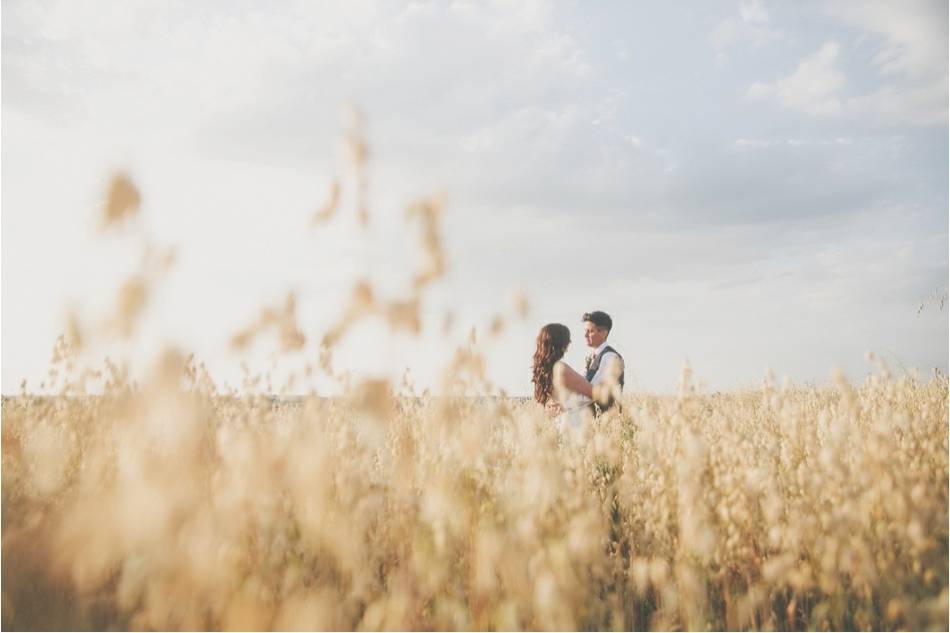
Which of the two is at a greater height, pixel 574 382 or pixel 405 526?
pixel 574 382

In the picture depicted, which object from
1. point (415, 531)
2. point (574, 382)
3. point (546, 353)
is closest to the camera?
point (415, 531)

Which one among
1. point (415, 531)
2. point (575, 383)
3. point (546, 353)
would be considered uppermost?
point (546, 353)

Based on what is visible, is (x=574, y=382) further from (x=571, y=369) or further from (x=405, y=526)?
(x=405, y=526)

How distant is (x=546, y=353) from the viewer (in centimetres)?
537

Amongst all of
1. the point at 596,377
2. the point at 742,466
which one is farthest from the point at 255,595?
the point at 596,377

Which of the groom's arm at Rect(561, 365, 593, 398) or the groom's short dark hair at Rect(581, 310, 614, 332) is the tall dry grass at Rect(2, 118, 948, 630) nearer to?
the groom's arm at Rect(561, 365, 593, 398)

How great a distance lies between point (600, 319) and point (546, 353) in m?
0.99

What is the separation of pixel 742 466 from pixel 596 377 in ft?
11.2

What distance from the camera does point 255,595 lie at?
1483 millimetres

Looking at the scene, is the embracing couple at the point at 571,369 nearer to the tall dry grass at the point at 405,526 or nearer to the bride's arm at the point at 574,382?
the bride's arm at the point at 574,382

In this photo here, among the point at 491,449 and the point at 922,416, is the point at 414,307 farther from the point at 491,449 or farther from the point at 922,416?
the point at 922,416

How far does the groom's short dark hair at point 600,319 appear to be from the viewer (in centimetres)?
604

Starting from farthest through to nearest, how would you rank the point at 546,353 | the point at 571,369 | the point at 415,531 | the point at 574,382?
the point at 546,353 < the point at 571,369 < the point at 574,382 < the point at 415,531

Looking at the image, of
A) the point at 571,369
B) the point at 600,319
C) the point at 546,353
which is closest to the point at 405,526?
the point at 571,369
